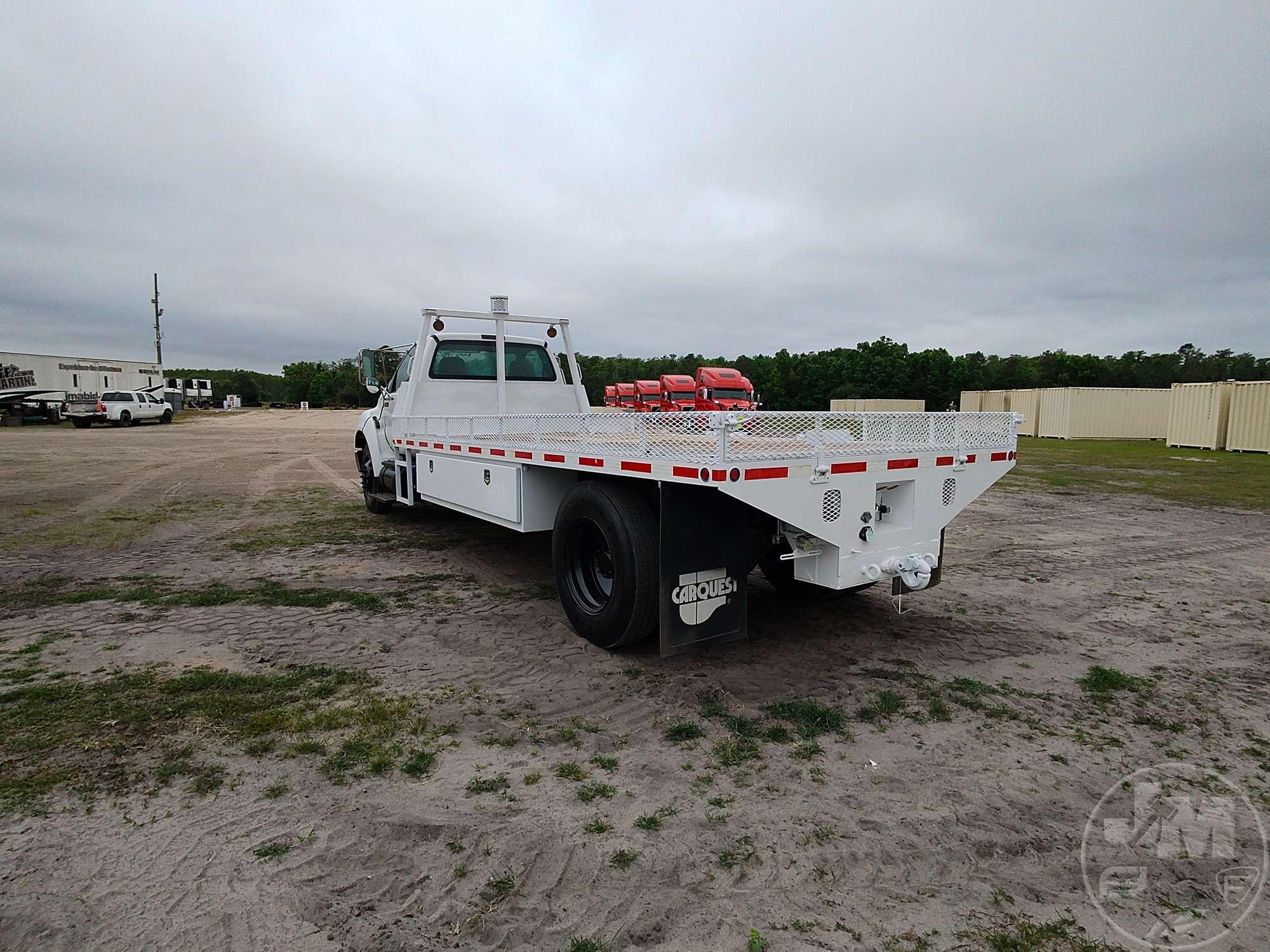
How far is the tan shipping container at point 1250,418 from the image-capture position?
20156mm

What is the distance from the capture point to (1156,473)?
15219 millimetres

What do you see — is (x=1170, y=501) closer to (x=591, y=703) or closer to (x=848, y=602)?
(x=848, y=602)

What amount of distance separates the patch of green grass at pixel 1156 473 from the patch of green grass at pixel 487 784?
12.2 m

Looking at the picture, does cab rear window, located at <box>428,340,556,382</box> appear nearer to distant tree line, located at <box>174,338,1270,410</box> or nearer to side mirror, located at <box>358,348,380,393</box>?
side mirror, located at <box>358,348,380,393</box>

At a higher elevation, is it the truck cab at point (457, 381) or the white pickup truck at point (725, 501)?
the truck cab at point (457, 381)

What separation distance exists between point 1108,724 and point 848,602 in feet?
7.36

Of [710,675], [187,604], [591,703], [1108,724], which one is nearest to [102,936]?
[591,703]

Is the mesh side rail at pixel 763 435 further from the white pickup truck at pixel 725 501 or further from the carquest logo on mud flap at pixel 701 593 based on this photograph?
the carquest logo on mud flap at pixel 701 593

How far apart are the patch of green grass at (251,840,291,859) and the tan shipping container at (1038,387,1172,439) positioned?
32.0 metres

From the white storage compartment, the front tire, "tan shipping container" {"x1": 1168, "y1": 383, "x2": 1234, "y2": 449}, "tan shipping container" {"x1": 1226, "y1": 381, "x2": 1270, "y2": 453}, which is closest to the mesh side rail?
the white storage compartment

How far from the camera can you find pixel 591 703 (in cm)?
368

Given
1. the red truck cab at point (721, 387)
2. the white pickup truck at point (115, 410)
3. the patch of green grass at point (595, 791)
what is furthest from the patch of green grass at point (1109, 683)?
the white pickup truck at point (115, 410)

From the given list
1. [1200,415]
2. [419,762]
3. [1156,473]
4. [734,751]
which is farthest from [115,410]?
[1200,415]

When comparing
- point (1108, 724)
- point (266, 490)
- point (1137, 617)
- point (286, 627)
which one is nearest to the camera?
point (1108, 724)
